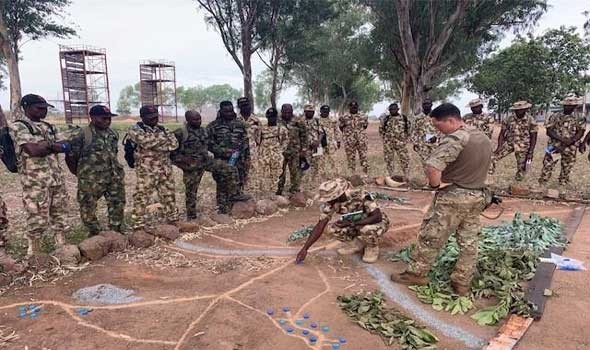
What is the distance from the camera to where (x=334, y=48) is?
27.1 metres

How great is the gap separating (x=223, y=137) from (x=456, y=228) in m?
3.68

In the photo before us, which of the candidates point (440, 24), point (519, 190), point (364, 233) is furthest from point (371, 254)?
point (440, 24)

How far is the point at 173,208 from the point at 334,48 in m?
23.6

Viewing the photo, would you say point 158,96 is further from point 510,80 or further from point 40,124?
point 40,124

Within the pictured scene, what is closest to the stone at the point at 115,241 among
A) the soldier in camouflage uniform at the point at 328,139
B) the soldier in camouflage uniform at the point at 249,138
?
the soldier in camouflage uniform at the point at 249,138

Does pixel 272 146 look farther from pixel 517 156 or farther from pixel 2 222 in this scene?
pixel 517 156

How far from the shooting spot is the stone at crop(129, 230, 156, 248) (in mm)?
4730

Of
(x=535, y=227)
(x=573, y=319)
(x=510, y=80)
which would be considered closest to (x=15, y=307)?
(x=573, y=319)

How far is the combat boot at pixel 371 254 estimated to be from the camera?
4426 mm

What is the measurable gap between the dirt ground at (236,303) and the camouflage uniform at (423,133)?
367 cm

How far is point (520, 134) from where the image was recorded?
786cm

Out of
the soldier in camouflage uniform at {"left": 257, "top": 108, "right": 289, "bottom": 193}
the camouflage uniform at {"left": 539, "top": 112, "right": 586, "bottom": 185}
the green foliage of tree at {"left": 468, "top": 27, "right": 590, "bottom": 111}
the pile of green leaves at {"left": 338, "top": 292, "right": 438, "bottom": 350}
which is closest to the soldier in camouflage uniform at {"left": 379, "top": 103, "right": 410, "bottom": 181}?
the soldier in camouflage uniform at {"left": 257, "top": 108, "right": 289, "bottom": 193}

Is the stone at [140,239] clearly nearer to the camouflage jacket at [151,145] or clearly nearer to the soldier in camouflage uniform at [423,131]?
the camouflage jacket at [151,145]

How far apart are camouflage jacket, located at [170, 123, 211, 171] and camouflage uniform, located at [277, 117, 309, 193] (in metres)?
1.87
